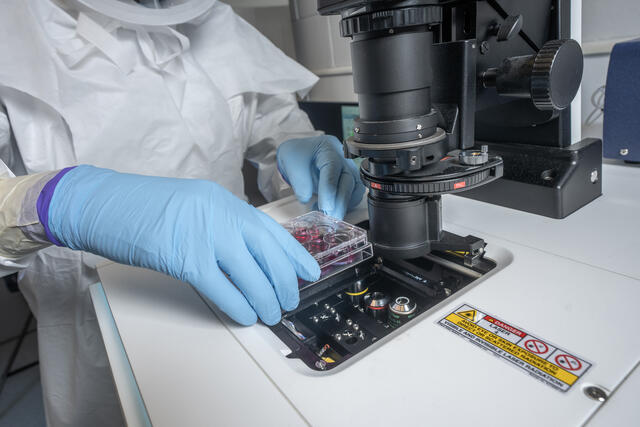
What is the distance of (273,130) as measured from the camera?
1416 millimetres

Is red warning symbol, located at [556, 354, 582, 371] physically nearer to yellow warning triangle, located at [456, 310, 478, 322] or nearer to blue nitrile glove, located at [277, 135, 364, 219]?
yellow warning triangle, located at [456, 310, 478, 322]

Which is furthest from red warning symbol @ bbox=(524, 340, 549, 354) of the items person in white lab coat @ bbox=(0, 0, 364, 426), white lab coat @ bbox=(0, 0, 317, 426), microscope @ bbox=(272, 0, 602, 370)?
white lab coat @ bbox=(0, 0, 317, 426)

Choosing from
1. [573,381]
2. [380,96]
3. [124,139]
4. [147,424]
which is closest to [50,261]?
[124,139]

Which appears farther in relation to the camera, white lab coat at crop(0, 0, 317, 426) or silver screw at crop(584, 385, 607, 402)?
white lab coat at crop(0, 0, 317, 426)

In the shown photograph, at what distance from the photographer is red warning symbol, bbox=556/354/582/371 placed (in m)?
0.41

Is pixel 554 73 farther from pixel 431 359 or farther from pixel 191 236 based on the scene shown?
pixel 191 236

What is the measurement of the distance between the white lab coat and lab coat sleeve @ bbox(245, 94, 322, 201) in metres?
0.10

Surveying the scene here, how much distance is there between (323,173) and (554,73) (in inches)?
19.1

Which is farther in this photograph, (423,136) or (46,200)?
(46,200)

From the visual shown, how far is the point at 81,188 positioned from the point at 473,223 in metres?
0.69

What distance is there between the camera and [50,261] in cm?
101

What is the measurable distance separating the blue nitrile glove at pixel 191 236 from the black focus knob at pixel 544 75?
38cm

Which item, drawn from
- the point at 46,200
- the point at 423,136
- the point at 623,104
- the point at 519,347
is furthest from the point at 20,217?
the point at 623,104

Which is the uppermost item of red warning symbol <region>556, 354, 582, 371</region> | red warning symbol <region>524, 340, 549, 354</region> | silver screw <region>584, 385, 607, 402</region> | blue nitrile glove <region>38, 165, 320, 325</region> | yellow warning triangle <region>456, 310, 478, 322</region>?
blue nitrile glove <region>38, 165, 320, 325</region>
